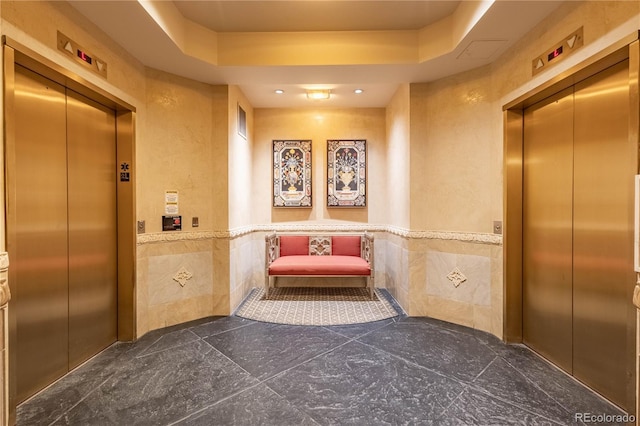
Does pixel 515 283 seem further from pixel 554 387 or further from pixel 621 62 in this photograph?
pixel 621 62

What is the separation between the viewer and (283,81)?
3873 mm

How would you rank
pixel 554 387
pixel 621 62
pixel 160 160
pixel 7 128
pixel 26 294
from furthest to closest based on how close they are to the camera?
pixel 160 160, pixel 554 387, pixel 26 294, pixel 621 62, pixel 7 128

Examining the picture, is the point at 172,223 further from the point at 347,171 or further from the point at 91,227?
the point at 347,171

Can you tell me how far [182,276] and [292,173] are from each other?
262 cm

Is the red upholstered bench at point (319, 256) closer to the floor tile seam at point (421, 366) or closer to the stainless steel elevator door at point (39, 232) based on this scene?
the floor tile seam at point (421, 366)

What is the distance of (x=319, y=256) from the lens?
202 inches

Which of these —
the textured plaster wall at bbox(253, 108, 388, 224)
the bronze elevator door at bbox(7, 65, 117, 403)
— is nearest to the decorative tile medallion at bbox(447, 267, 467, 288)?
the textured plaster wall at bbox(253, 108, 388, 224)

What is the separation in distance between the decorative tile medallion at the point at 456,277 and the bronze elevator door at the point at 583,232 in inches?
25.4

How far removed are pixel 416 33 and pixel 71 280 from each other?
4366 millimetres

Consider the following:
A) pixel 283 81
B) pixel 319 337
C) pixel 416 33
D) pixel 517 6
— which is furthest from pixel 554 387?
pixel 283 81

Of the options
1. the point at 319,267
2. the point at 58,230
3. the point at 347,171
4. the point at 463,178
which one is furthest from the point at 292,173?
the point at 58,230

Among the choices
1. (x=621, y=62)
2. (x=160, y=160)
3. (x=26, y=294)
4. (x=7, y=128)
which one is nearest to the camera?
(x=7, y=128)

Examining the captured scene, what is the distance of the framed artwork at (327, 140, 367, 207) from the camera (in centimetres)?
541

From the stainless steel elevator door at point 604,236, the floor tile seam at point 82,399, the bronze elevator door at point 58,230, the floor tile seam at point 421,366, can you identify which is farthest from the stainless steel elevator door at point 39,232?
the stainless steel elevator door at point 604,236
